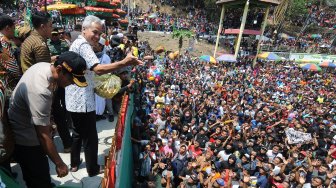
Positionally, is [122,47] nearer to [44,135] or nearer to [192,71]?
[44,135]

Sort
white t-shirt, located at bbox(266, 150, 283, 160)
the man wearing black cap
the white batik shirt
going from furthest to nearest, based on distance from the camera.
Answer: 1. white t-shirt, located at bbox(266, 150, 283, 160)
2. the white batik shirt
3. the man wearing black cap

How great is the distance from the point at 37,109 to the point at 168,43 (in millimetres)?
27847

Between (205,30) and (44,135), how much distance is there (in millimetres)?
36535

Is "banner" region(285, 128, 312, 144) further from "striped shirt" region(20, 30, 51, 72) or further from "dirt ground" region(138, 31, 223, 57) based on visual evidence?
"dirt ground" region(138, 31, 223, 57)

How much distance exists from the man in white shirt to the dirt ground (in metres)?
25.5

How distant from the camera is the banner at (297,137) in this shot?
923 centimetres

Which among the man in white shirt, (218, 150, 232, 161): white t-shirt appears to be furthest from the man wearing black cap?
(218, 150, 232, 161): white t-shirt

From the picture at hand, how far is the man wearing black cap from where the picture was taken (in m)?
1.79

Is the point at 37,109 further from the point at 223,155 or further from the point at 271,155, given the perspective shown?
the point at 271,155

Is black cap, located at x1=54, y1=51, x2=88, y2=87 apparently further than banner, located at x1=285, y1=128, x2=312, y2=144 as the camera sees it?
No

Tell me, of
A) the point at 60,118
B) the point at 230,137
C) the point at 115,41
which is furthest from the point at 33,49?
the point at 230,137

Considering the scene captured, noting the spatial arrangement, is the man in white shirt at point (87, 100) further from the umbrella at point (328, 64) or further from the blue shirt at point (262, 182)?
the umbrella at point (328, 64)

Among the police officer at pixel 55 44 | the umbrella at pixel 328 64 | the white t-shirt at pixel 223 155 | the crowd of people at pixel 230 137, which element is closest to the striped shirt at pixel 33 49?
the police officer at pixel 55 44

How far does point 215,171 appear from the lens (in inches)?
270
